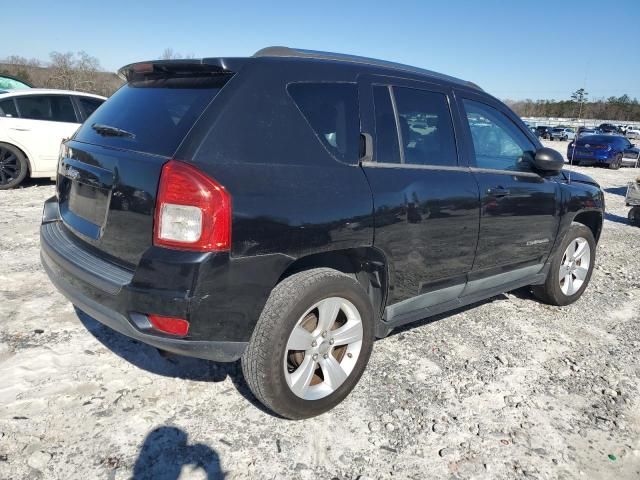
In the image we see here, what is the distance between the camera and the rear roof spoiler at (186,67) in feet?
7.85

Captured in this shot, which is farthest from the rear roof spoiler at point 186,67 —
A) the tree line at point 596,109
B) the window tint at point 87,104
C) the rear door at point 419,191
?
the tree line at point 596,109

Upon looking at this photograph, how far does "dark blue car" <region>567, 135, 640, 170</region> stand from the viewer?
19766mm

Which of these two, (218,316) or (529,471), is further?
(529,471)

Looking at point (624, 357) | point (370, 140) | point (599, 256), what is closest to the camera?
point (370, 140)

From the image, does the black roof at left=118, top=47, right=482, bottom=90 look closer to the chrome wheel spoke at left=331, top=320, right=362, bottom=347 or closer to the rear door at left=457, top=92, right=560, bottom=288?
the rear door at left=457, top=92, right=560, bottom=288

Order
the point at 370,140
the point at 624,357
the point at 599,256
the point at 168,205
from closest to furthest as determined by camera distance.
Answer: the point at 168,205 < the point at 370,140 < the point at 624,357 < the point at 599,256

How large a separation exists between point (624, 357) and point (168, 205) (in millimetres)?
3499

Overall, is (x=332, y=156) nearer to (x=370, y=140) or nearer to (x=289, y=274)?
(x=370, y=140)

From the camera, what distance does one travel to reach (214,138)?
2209 millimetres

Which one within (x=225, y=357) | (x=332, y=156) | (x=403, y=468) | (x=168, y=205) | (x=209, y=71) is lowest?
(x=403, y=468)

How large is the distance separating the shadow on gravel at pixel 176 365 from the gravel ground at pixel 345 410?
1cm

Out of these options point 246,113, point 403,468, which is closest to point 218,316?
point 246,113

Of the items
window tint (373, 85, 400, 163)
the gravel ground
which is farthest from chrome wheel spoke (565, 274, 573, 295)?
window tint (373, 85, 400, 163)

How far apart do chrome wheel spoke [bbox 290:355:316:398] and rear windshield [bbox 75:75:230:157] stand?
1.27 meters
